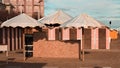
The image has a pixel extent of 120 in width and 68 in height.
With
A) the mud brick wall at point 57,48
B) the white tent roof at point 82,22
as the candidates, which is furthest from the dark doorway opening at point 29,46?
the white tent roof at point 82,22

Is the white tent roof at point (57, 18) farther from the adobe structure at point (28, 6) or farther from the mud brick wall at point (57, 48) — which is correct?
the adobe structure at point (28, 6)

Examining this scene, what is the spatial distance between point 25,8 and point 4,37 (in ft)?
264

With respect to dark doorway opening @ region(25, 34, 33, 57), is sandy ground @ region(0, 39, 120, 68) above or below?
below

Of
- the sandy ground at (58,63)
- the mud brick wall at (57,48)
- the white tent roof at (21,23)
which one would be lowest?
the sandy ground at (58,63)

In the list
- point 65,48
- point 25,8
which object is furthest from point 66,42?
point 25,8

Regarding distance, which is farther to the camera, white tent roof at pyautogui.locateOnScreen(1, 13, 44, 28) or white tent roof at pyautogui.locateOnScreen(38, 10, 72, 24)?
white tent roof at pyautogui.locateOnScreen(38, 10, 72, 24)

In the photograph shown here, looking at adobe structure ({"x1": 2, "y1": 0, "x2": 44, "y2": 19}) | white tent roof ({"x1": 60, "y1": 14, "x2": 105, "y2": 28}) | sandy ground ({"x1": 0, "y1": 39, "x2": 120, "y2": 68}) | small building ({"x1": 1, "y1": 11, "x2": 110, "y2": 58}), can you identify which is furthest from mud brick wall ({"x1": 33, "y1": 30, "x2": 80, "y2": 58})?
adobe structure ({"x1": 2, "y1": 0, "x2": 44, "y2": 19})

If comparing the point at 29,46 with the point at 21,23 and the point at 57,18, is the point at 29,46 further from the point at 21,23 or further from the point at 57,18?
the point at 21,23

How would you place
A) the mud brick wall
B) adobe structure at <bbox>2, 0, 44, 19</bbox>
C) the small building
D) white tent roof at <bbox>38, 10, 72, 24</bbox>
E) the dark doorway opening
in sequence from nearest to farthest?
1. the small building
2. the mud brick wall
3. the dark doorway opening
4. white tent roof at <bbox>38, 10, 72, 24</bbox>
5. adobe structure at <bbox>2, 0, 44, 19</bbox>

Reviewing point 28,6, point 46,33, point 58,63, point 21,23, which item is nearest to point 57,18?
point 46,33

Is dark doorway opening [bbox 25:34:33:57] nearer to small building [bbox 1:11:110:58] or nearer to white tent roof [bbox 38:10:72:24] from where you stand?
small building [bbox 1:11:110:58]

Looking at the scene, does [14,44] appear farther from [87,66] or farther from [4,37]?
[87,66]

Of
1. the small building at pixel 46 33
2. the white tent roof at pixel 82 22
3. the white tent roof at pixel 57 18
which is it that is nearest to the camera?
the white tent roof at pixel 82 22

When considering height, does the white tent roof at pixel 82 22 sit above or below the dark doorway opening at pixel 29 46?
above
